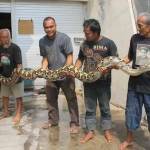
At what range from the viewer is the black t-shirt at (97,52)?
21.5 feet

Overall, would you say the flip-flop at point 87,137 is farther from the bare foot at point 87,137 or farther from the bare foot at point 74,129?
the bare foot at point 74,129

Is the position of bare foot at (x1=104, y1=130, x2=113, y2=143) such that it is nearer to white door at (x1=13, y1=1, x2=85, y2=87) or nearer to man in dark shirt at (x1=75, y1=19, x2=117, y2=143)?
man in dark shirt at (x1=75, y1=19, x2=117, y2=143)

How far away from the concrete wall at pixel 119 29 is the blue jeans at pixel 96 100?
8.35 feet

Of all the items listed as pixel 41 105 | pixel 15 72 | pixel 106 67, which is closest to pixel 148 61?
pixel 106 67

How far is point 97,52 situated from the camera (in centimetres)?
659

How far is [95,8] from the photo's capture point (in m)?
11.5

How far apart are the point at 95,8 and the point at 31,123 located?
4.57 m

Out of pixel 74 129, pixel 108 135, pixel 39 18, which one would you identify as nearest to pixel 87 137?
pixel 108 135

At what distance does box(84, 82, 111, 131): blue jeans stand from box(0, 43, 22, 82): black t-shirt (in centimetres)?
169

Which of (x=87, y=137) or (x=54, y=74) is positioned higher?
(x=54, y=74)

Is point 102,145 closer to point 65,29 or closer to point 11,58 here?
point 11,58

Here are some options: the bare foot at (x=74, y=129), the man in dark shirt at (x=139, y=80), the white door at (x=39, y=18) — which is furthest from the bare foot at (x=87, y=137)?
the white door at (x=39, y=18)

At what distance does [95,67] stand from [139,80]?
0.79 meters

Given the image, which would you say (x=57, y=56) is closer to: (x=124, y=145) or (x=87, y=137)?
(x=87, y=137)
